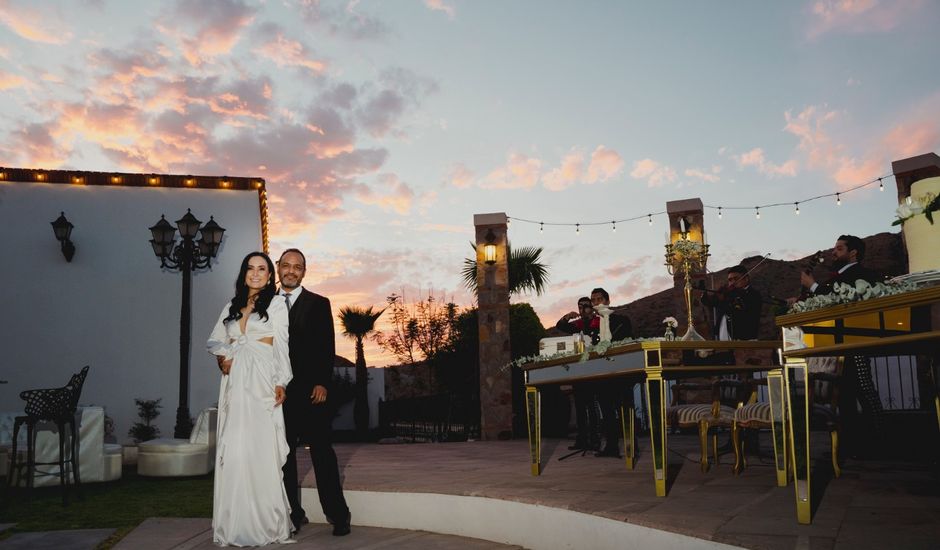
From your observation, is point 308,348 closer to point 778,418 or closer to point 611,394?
point 778,418

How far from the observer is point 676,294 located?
37.6 ft

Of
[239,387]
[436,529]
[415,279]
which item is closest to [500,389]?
[436,529]

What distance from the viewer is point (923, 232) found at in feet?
7.75

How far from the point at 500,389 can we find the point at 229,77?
263 inches

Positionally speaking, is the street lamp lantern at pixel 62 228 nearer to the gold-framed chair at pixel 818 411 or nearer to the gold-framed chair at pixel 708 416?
the gold-framed chair at pixel 708 416

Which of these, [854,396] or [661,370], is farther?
[854,396]

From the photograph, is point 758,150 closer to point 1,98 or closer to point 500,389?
point 500,389

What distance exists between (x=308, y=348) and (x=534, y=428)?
2.15 metres

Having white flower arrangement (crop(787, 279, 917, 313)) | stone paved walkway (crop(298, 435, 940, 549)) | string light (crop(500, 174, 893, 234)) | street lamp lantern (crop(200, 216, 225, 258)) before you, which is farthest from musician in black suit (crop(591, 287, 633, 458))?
street lamp lantern (crop(200, 216, 225, 258))

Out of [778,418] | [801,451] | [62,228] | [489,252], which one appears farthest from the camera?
[62,228]

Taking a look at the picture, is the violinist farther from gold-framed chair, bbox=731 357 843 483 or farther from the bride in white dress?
the bride in white dress

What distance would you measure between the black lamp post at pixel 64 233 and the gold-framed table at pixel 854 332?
12823mm

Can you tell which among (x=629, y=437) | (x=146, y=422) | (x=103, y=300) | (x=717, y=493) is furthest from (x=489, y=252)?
(x=717, y=493)

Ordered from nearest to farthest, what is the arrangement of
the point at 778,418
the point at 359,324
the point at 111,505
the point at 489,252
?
1. the point at 778,418
2. the point at 111,505
3. the point at 489,252
4. the point at 359,324
